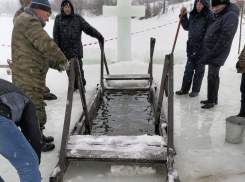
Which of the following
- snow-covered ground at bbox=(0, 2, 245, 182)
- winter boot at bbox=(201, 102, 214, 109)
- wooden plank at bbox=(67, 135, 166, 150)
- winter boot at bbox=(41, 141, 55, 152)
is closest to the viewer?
snow-covered ground at bbox=(0, 2, 245, 182)

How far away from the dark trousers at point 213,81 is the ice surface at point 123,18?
451 centimetres

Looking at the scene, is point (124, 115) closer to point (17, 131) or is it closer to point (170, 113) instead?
point (170, 113)

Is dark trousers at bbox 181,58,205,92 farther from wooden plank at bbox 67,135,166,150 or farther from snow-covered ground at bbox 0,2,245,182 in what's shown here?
wooden plank at bbox 67,135,166,150

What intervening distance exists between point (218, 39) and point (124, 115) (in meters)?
1.95

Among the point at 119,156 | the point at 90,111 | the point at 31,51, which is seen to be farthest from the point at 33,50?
the point at 90,111

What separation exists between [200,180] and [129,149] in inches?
29.5

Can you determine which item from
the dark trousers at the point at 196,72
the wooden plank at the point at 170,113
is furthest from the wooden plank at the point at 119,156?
the dark trousers at the point at 196,72

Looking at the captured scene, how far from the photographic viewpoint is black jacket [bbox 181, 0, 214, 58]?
421cm

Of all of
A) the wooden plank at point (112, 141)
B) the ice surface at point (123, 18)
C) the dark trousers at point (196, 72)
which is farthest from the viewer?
the ice surface at point (123, 18)

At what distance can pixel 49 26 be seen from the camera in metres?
20.1

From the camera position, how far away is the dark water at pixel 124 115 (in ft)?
11.6

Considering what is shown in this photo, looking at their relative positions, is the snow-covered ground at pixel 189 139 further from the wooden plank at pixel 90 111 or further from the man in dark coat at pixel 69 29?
the man in dark coat at pixel 69 29

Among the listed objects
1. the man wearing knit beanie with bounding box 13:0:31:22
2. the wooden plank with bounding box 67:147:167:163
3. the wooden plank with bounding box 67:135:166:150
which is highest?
the man wearing knit beanie with bounding box 13:0:31:22

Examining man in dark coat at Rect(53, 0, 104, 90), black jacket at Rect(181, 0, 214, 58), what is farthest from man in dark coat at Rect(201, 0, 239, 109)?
man in dark coat at Rect(53, 0, 104, 90)
